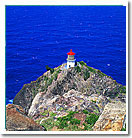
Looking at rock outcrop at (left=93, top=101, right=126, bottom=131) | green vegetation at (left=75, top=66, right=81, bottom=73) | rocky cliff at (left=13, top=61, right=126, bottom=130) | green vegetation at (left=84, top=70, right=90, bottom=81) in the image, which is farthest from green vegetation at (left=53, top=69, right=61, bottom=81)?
rock outcrop at (left=93, top=101, right=126, bottom=131)

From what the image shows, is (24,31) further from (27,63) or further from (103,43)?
(103,43)

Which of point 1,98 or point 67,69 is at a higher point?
point 67,69

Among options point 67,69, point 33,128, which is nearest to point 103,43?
point 67,69

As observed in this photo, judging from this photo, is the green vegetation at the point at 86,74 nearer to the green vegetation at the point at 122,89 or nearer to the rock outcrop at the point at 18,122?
the green vegetation at the point at 122,89

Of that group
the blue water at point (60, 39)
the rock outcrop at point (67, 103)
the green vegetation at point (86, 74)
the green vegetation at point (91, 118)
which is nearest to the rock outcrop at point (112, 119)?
the green vegetation at point (91, 118)

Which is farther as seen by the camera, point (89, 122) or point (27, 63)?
point (27, 63)

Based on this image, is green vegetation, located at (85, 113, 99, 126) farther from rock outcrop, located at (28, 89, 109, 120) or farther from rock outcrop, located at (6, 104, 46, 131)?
rock outcrop, located at (6, 104, 46, 131)
